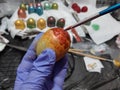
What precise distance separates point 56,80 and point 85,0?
58 cm

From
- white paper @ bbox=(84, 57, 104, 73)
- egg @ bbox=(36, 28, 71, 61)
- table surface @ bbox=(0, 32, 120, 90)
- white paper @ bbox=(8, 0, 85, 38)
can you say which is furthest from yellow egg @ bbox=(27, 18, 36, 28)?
egg @ bbox=(36, 28, 71, 61)

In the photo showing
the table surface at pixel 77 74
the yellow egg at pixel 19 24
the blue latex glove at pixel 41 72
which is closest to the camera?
the blue latex glove at pixel 41 72

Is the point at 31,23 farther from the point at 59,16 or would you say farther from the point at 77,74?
the point at 77,74

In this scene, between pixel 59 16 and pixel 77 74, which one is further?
pixel 59 16

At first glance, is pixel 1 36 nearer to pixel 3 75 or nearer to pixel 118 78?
pixel 3 75

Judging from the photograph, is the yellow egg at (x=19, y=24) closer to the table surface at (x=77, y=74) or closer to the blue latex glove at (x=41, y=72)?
the table surface at (x=77, y=74)

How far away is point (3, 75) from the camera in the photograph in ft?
2.71

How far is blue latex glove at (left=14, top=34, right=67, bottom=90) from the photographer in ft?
1.84

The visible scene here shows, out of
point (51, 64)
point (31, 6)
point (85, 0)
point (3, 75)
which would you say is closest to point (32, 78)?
point (51, 64)

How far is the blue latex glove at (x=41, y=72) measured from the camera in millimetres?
562

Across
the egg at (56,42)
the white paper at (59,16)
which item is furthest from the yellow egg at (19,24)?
the egg at (56,42)

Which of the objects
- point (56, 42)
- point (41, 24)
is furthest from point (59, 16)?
point (56, 42)

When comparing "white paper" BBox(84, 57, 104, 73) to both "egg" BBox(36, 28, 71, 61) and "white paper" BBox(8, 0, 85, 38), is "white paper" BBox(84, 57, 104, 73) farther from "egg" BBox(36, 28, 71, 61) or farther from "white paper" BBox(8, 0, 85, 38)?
"egg" BBox(36, 28, 71, 61)

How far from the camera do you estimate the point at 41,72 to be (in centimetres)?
57
